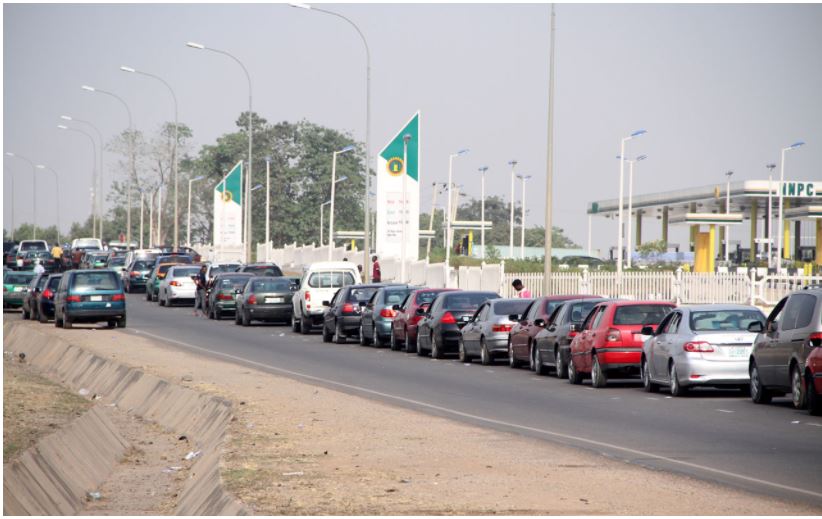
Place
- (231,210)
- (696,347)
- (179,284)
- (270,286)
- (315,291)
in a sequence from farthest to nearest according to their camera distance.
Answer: (231,210) < (179,284) < (270,286) < (315,291) < (696,347)

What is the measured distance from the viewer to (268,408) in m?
19.3

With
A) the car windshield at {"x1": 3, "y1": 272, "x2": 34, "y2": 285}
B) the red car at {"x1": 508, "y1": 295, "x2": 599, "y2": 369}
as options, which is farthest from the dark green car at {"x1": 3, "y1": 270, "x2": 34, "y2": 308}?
the red car at {"x1": 508, "y1": 295, "x2": 599, "y2": 369}

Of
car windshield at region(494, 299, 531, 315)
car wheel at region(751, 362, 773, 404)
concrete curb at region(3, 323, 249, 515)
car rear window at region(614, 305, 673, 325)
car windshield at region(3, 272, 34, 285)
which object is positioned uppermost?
car rear window at region(614, 305, 673, 325)

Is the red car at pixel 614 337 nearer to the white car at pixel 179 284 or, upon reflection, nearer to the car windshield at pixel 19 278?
the car windshield at pixel 19 278

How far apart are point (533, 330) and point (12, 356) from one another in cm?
1617

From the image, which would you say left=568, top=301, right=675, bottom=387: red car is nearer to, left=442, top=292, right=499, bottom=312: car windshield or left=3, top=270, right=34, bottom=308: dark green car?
left=442, top=292, right=499, bottom=312: car windshield

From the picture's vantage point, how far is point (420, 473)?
12.8 metres

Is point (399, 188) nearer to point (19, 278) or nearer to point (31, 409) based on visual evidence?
point (19, 278)

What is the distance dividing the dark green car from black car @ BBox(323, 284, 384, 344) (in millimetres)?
18357

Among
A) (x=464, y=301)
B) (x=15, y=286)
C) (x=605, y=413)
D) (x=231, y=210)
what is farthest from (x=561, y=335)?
(x=231, y=210)

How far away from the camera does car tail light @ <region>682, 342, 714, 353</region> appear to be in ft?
71.3

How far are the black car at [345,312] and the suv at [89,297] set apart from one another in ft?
23.1

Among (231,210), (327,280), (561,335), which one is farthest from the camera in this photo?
(231,210)

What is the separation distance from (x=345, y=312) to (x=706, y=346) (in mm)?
18155
